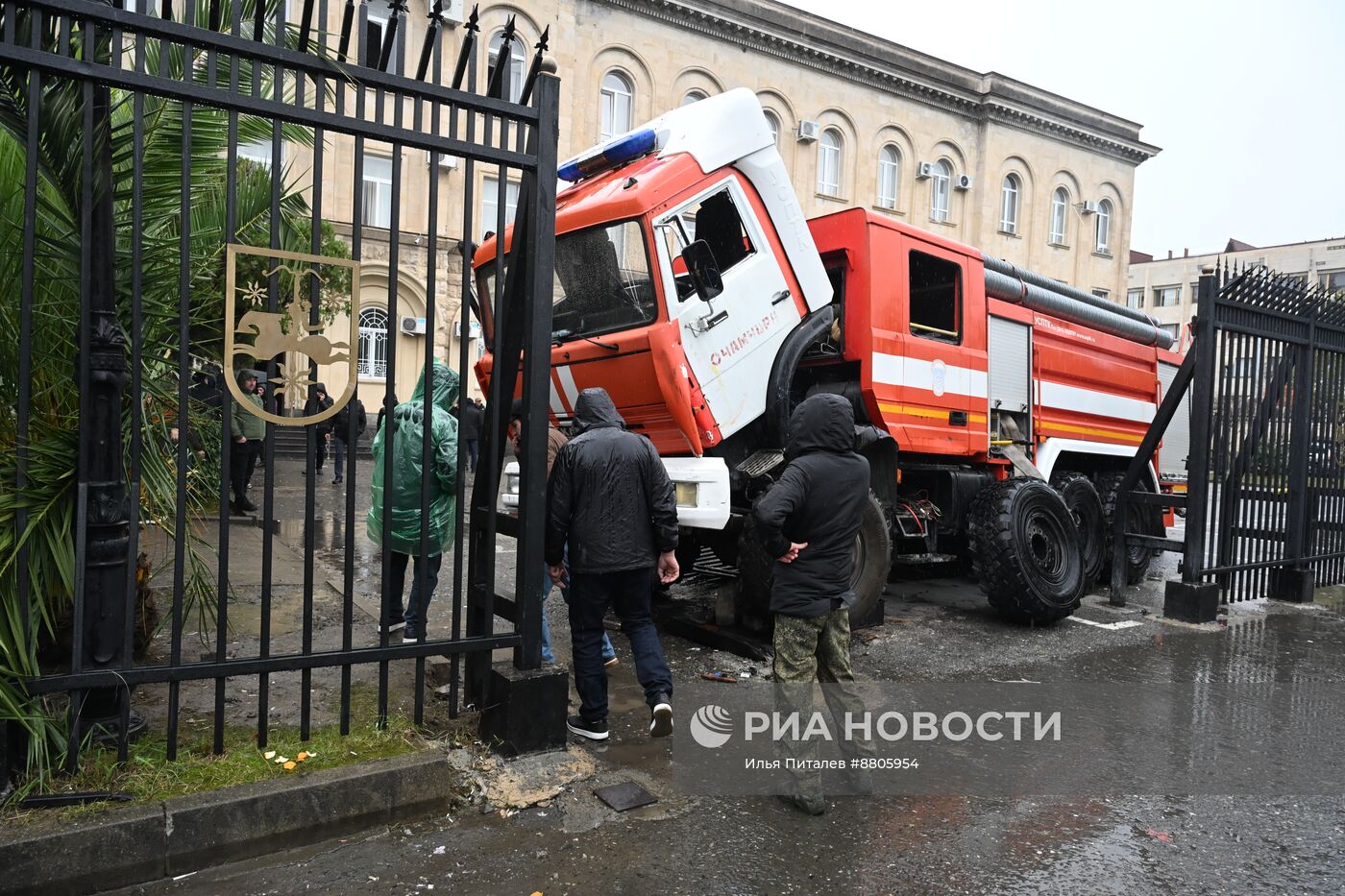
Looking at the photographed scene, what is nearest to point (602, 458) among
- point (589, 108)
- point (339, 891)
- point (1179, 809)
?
point (339, 891)

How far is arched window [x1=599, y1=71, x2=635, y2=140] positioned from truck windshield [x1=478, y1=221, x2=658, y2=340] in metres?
18.9

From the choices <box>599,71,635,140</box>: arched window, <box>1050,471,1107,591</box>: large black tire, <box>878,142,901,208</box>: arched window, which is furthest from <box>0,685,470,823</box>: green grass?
<box>878,142,901,208</box>: arched window

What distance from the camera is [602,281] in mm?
5926

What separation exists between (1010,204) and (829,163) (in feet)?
26.5

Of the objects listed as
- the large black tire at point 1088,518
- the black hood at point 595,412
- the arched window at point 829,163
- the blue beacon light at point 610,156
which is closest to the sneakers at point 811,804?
the black hood at point 595,412

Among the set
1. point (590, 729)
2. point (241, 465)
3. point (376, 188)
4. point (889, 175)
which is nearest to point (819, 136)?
point (889, 175)

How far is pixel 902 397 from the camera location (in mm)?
6766

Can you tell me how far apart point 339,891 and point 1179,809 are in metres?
3.40

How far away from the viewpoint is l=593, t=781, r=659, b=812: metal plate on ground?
11.9ft

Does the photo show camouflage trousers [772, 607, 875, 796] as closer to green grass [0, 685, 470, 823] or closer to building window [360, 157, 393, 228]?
green grass [0, 685, 470, 823]

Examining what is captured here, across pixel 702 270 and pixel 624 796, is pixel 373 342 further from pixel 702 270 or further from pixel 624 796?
pixel 624 796

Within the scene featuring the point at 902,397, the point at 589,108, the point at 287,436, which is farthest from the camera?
the point at 589,108

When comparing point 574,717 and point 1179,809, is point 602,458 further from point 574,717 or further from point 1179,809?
point 1179,809

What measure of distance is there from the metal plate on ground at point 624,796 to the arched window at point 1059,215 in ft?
109
